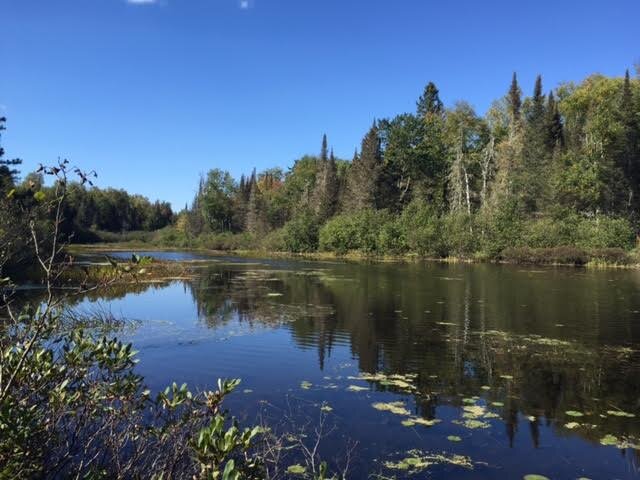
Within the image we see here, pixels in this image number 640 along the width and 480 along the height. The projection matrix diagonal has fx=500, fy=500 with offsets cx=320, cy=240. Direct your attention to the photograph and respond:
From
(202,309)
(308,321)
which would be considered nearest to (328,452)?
(308,321)

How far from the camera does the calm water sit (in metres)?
7.34

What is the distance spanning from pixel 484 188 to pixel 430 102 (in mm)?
25728

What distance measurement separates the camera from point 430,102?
88.4 metres

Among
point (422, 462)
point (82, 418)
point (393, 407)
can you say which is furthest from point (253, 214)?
point (82, 418)

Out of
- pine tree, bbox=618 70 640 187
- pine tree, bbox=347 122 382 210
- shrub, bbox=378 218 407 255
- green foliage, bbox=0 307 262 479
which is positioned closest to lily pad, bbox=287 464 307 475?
green foliage, bbox=0 307 262 479

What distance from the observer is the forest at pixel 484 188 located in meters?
57.6

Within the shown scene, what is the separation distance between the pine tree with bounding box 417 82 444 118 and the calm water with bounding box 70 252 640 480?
69.3 metres

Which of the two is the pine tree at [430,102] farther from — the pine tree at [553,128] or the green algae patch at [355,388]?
the green algae patch at [355,388]

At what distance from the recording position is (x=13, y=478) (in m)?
3.62

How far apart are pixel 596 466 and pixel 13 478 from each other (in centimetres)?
694

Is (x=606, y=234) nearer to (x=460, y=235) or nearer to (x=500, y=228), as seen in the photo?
(x=500, y=228)

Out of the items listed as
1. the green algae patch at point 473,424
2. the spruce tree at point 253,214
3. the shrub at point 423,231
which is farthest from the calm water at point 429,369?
the spruce tree at point 253,214

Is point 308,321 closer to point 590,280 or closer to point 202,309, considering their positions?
point 202,309

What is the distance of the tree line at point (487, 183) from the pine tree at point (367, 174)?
0.16 meters
